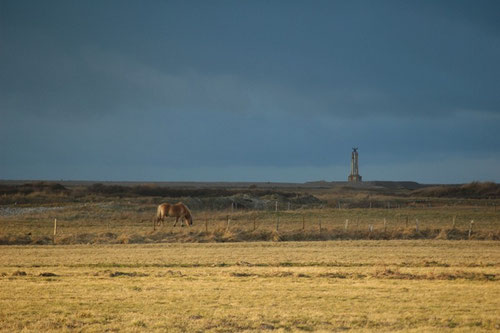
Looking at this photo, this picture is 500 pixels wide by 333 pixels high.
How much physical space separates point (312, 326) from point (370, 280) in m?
7.58

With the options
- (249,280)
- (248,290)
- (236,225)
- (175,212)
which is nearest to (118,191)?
(175,212)

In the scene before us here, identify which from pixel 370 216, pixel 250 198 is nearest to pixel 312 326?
pixel 370 216

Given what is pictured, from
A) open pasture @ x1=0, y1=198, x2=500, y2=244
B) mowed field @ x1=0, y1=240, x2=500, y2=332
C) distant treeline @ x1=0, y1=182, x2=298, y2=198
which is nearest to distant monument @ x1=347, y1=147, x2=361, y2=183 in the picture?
distant treeline @ x1=0, y1=182, x2=298, y2=198

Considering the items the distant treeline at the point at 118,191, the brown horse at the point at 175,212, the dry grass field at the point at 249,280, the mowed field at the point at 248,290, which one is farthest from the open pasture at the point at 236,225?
the distant treeline at the point at 118,191

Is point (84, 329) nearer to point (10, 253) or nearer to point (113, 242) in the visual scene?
point (10, 253)

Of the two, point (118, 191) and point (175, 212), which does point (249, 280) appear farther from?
point (118, 191)

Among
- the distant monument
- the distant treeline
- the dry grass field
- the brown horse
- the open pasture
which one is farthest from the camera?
the distant monument

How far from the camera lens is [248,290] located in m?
16.9

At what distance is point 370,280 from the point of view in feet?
63.1

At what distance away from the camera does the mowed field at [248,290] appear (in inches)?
491

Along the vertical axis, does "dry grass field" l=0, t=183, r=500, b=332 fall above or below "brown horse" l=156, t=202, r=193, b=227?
below

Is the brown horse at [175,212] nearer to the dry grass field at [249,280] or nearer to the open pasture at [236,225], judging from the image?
the open pasture at [236,225]

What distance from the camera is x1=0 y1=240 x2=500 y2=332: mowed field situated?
1247 centimetres

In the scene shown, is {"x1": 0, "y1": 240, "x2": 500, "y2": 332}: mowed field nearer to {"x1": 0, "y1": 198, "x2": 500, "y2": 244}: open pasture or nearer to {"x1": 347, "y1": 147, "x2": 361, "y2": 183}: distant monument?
{"x1": 0, "y1": 198, "x2": 500, "y2": 244}: open pasture
